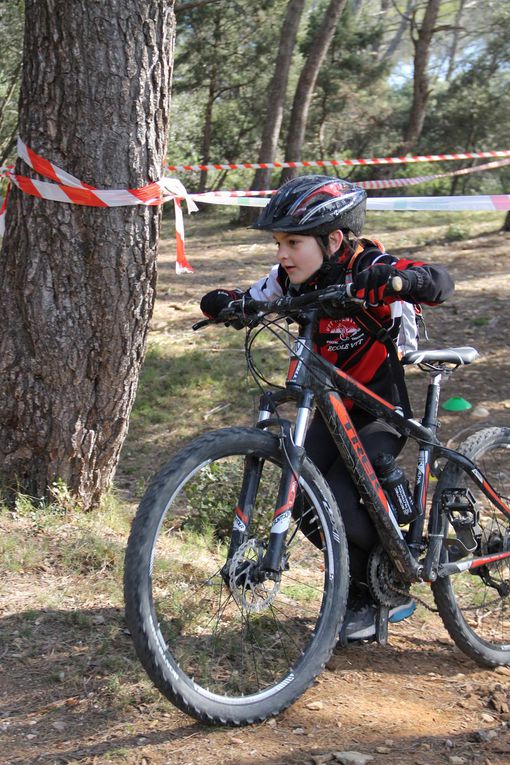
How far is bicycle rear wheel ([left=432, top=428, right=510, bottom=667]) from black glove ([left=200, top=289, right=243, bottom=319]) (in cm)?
121

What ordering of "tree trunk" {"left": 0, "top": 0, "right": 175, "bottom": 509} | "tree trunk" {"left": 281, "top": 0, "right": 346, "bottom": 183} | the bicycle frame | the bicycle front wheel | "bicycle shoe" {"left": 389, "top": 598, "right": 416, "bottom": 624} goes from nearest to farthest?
1. the bicycle front wheel
2. the bicycle frame
3. "bicycle shoe" {"left": 389, "top": 598, "right": 416, "bottom": 624}
4. "tree trunk" {"left": 0, "top": 0, "right": 175, "bottom": 509}
5. "tree trunk" {"left": 281, "top": 0, "right": 346, "bottom": 183}

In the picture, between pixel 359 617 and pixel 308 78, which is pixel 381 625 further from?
pixel 308 78

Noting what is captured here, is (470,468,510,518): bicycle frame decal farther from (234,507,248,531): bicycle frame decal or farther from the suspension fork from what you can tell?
(234,507,248,531): bicycle frame decal

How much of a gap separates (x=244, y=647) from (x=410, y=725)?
679 millimetres

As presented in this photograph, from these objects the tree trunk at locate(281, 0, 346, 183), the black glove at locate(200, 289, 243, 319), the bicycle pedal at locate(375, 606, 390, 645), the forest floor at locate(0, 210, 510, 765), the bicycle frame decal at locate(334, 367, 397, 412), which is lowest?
the forest floor at locate(0, 210, 510, 765)

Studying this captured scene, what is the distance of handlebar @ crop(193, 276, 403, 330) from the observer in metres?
2.82

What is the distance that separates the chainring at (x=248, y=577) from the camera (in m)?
2.87

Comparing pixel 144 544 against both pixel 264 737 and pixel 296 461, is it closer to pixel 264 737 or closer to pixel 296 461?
pixel 296 461

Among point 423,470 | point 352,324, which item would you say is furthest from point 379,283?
point 423,470

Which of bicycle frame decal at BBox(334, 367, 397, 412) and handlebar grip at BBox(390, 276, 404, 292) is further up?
handlebar grip at BBox(390, 276, 404, 292)

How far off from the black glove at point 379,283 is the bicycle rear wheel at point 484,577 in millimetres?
1086

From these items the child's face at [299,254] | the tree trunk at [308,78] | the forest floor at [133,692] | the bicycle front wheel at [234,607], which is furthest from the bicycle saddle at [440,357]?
the tree trunk at [308,78]

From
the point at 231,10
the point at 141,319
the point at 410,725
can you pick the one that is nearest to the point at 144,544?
the point at 410,725

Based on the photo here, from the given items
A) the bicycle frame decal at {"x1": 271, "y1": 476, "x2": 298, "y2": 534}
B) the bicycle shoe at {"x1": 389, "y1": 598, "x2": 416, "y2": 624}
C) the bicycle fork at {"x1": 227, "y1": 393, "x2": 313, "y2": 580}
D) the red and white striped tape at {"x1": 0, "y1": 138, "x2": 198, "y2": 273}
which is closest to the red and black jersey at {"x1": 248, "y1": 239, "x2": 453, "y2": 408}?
the bicycle fork at {"x1": 227, "y1": 393, "x2": 313, "y2": 580}
